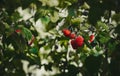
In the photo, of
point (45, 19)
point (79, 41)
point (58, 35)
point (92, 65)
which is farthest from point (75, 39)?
point (92, 65)

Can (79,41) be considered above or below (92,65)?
above

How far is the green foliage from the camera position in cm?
97

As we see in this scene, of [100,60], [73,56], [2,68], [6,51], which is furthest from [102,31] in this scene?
[100,60]

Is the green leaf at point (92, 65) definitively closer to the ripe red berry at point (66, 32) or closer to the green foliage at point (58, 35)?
the green foliage at point (58, 35)

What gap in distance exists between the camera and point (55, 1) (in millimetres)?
1221

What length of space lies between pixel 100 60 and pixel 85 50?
4.33 feet

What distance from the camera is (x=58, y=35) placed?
2.40 metres

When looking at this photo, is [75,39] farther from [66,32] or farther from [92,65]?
[92,65]

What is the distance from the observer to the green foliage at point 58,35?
38.4 inches

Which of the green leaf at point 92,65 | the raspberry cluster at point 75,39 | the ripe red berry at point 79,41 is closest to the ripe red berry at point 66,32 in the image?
the raspberry cluster at point 75,39

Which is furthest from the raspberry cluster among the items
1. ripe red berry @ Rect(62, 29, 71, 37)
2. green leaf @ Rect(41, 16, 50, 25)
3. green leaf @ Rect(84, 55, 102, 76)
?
green leaf @ Rect(84, 55, 102, 76)

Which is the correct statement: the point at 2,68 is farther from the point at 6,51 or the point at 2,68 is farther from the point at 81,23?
the point at 81,23

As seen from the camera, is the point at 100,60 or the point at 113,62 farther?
the point at 100,60

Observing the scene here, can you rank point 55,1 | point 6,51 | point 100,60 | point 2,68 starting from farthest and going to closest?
point 6,51
point 2,68
point 55,1
point 100,60
